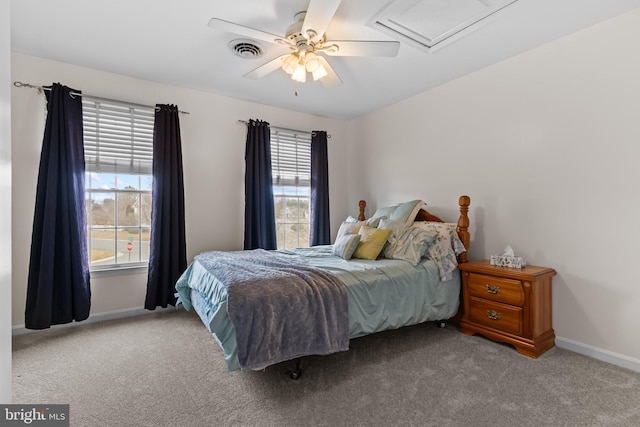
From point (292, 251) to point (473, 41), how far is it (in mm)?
2601

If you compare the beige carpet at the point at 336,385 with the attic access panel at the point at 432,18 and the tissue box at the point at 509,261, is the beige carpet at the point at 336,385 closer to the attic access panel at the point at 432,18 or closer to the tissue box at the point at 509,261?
the tissue box at the point at 509,261

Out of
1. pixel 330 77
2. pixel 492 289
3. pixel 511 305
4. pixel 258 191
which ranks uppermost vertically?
pixel 330 77

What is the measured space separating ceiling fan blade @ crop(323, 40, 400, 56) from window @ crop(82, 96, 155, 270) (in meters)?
A: 2.29

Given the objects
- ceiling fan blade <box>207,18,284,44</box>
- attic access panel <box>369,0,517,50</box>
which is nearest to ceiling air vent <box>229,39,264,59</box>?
ceiling fan blade <box>207,18,284,44</box>

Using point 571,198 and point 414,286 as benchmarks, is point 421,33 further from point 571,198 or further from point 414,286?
point 414,286

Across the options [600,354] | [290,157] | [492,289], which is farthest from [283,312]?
[290,157]

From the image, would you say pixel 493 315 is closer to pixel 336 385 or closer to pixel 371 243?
pixel 371 243

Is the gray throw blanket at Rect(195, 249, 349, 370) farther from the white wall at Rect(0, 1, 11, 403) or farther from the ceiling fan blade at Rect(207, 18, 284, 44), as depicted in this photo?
the ceiling fan blade at Rect(207, 18, 284, 44)

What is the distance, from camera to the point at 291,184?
442 centimetres

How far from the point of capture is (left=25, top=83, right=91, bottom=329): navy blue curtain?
2752 mm

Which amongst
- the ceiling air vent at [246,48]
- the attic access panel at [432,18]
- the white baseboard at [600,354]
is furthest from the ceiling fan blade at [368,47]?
the white baseboard at [600,354]

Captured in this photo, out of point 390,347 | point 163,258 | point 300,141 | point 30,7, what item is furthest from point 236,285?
point 300,141

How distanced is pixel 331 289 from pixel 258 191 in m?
2.09

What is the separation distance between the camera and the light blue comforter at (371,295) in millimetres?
1953
